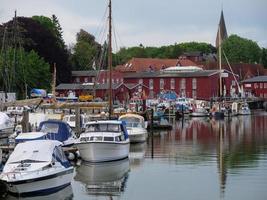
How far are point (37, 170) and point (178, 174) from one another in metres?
11.7

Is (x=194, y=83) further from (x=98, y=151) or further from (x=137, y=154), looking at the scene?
(x=98, y=151)

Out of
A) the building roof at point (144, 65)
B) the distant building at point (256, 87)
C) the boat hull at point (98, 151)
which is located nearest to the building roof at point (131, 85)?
the building roof at point (144, 65)

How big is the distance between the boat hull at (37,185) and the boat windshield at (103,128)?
40.0ft

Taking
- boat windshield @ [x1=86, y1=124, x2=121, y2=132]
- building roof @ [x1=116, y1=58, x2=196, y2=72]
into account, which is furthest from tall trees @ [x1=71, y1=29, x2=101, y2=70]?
boat windshield @ [x1=86, y1=124, x2=121, y2=132]

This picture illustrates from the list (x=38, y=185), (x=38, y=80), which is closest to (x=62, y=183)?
(x=38, y=185)

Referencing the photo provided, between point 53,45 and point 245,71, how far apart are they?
280 ft

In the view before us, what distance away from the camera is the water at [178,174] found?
31578 millimetres

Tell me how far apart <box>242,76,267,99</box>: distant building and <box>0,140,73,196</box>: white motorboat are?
137m

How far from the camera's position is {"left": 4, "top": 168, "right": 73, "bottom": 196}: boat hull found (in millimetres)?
28141

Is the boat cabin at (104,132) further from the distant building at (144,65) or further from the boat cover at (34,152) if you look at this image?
the distant building at (144,65)

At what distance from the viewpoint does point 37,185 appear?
28.8 meters

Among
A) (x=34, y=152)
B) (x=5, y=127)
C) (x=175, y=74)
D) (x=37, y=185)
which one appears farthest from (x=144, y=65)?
(x=37, y=185)

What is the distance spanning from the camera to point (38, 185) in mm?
28844

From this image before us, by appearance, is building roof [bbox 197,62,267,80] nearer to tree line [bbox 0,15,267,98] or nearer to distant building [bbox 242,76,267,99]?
distant building [bbox 242,76,267,99]
